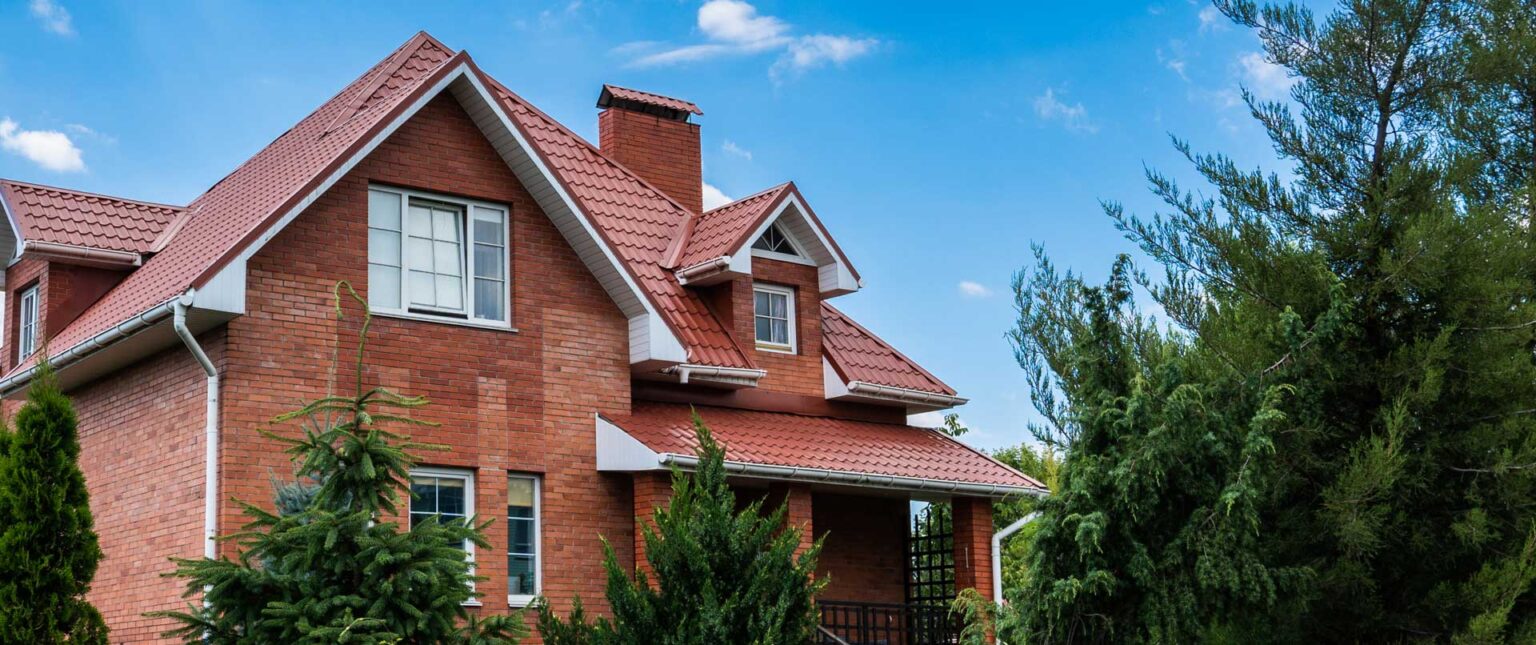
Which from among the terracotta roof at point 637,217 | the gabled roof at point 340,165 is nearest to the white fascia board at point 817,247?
the terracotta roof at point 637,217

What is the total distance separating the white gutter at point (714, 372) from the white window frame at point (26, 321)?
7.06 metres

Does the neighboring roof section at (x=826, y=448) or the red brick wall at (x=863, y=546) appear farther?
the red brick wall at (x=863, y=546)

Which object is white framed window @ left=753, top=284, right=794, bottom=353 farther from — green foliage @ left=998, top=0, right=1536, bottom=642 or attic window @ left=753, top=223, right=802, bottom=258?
green foliage @ left=998, top=0, right=1536, bottom=642

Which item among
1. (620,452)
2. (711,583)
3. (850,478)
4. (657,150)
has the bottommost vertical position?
(711,583)

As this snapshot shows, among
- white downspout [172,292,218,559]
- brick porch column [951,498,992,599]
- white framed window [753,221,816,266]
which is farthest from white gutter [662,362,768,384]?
white downspout [172,292,218,559]

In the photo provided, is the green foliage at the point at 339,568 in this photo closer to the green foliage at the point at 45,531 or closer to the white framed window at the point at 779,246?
the green foliage at the point at 45,531

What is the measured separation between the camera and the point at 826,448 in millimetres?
18250

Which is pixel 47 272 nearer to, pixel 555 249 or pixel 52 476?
pixel 52 476

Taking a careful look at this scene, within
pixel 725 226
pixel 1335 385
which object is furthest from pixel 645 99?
pixel 1335 385

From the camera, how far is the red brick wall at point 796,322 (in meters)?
19.0

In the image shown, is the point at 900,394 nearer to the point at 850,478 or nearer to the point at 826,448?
the point at 826,448

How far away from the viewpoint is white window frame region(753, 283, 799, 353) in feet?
63.9

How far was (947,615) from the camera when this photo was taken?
18.6 m

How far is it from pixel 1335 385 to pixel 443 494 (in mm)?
8882
